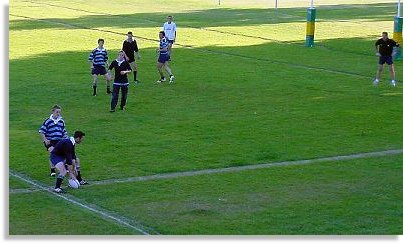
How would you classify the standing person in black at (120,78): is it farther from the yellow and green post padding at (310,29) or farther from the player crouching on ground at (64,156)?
the yellow and green post padding at (310,29)

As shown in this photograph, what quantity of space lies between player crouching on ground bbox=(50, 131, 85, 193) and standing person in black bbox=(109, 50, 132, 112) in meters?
8.41

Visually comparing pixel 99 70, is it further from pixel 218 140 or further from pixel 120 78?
pixel 218 140

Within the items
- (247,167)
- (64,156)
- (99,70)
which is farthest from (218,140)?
(99,70)

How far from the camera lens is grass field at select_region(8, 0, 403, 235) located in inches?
712

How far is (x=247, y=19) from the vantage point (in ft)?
195

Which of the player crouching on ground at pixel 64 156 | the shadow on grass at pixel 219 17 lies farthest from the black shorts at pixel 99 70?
the shadow on grass at pixel 219 17

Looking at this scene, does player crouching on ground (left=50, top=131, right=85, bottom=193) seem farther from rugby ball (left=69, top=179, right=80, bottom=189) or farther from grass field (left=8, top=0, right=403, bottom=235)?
grass field (left=8, top=0, right=403, bottom=235)

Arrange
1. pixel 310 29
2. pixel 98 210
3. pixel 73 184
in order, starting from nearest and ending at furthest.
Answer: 1. pixel 98 210
2. pixel 73 184
3. pixel 310 29

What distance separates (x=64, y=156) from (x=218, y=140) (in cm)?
582

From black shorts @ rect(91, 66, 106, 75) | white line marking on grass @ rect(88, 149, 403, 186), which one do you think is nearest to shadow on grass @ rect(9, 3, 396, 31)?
black shorts @ rect(91, 66, 106, 75)

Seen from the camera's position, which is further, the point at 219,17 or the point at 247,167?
the point at 219,17

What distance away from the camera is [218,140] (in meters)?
24.8

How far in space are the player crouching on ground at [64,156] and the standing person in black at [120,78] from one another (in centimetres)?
841

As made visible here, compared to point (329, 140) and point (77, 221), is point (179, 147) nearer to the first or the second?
point (329, 140)
